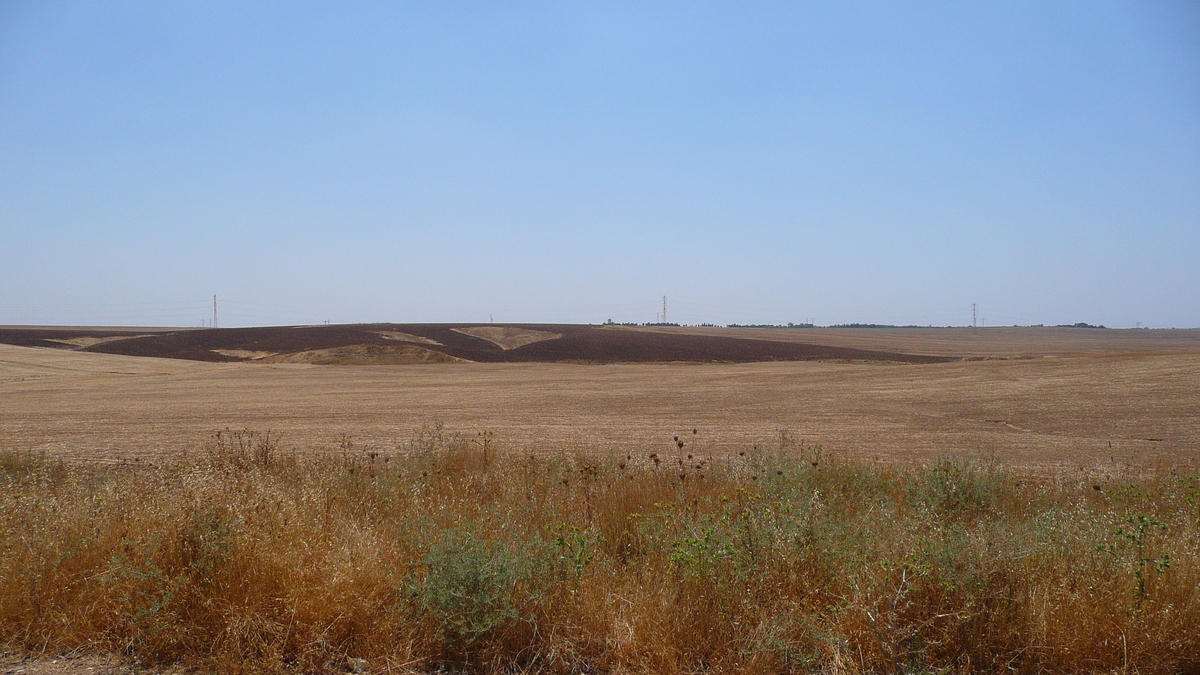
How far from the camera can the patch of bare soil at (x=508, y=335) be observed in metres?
72.1

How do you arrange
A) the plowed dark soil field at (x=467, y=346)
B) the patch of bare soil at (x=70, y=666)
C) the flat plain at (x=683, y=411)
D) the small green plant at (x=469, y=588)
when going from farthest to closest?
the plowed dark soil field at (x=467, y=346)
the flat plain at (x=683, y=411)
the small green plant at (x=469, y=588)
the patch of bare soil at (x=70, y=666)

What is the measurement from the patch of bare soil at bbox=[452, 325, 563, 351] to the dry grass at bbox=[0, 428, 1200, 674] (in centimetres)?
6210

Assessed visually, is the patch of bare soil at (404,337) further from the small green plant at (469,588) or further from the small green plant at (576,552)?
the small green plant at (469,588)

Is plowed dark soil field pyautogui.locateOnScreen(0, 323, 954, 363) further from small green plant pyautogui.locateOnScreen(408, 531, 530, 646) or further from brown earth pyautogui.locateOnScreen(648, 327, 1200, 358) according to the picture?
small green plant pyautogui.locateOnScreen(408, 531, 530, 646)

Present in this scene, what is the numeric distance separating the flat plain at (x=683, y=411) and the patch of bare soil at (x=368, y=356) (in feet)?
51.1

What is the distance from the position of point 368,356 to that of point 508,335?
67.3 ft

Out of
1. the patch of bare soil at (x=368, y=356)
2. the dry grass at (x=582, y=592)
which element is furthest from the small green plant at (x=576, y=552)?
the patch of bare soil at (x=368, y=356)

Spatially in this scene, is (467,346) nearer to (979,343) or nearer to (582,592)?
(582,592)

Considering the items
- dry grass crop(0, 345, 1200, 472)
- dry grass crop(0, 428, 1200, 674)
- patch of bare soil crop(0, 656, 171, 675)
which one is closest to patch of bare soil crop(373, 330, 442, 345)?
dry grass crop(0, 345, 1200, 472)

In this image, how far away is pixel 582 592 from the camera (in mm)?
4742

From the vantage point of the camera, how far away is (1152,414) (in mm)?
19234

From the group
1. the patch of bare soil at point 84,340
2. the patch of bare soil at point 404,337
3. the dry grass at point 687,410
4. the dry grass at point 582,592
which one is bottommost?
the dry grass at point 687,410

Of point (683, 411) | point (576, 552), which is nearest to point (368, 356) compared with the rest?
point (683, 411)

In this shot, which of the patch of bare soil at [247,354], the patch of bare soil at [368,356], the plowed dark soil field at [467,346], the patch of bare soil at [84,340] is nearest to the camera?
the patch of bare soil at [368,356]
